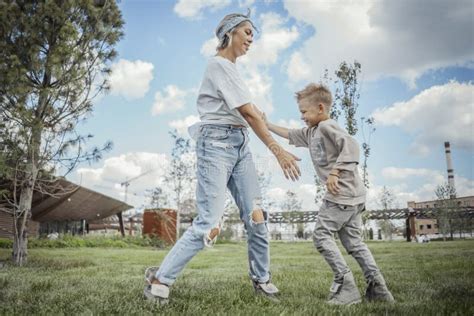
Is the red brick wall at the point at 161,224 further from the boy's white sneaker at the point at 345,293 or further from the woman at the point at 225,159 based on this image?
the boy's white sneaker at the point at 345,293

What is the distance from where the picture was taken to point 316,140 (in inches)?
127

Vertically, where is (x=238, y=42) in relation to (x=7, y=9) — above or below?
below

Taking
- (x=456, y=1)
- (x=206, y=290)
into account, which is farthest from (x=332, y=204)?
(x=456, y=1)

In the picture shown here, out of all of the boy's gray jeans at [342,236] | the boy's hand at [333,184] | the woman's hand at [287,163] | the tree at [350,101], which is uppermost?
the tree at [350,101]

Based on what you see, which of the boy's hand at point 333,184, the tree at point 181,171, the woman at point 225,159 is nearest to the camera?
the woman at point 225,159

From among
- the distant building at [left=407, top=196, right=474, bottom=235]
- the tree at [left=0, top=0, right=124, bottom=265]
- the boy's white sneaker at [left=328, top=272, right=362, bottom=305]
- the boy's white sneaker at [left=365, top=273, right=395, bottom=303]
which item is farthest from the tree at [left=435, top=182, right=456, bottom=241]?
the boy's white sneaker at [left=328, top=272, right=362, bottom=305]

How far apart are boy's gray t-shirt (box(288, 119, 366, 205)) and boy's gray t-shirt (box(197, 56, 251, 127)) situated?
0.55 metres

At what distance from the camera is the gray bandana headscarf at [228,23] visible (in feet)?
10.1

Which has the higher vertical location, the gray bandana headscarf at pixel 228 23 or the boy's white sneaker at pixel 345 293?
the gray bandana headscarf at pixel 228 23

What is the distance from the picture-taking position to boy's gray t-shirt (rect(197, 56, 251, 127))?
2891 mm

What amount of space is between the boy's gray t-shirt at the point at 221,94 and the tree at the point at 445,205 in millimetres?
24489

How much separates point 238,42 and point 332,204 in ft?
4.18

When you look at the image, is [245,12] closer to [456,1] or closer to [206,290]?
[206,290]

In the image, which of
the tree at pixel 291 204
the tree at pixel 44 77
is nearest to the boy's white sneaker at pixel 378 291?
the tree at pixel 44 77
